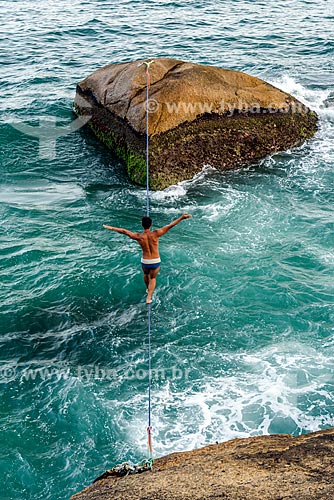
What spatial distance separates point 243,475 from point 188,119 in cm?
1489

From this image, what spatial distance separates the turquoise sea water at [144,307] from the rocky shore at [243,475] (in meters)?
2.35

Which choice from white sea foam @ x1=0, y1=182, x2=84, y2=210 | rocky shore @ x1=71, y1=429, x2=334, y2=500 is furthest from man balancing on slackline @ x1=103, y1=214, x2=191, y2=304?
white sea foam @ x1=0, y1=182, x2=84, y2=210

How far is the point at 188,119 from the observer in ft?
70.9

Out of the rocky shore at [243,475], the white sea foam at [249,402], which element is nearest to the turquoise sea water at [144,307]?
the white sea foam at [249,402]

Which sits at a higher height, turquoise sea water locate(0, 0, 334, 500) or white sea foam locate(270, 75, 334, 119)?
white sea foam locate(270, 75, 334, 119)

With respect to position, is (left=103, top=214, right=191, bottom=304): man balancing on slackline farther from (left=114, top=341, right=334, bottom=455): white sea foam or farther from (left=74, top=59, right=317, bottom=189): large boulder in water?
(left=74, top=59, right=317, bottom=189): large boulder in water

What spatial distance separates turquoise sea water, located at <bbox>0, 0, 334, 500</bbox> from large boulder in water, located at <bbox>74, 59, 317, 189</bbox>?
2.08 feet

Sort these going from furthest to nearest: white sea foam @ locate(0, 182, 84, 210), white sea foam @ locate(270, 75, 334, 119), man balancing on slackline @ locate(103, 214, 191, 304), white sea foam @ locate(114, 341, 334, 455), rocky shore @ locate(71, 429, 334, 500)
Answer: white sea foam @ locate(270, 75, 334, 119) → white sea foam @ locate(0, 182, 84, 210) → white sea foam @ locate(114, 341, 334, 455) → man balancing on slackline @ locate(103, 214, 191, 304) → rocky shore @ locate(71, 429, 334, 500)

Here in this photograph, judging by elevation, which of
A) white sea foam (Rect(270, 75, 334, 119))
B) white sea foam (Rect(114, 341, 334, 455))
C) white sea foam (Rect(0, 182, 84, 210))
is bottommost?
white sea foam (Rect(114, 341, 334, 455))

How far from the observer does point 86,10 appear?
44031 millimetres

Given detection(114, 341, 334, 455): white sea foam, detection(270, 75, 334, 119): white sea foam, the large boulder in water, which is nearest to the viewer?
detection(114, 341, 334, 455): white sea foam

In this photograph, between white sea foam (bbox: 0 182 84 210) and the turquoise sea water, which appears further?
white sea foam (bbox: 0 182 84 210)

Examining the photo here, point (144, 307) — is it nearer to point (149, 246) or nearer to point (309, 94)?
point (149, 246)

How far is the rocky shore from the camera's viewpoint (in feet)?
27.7
